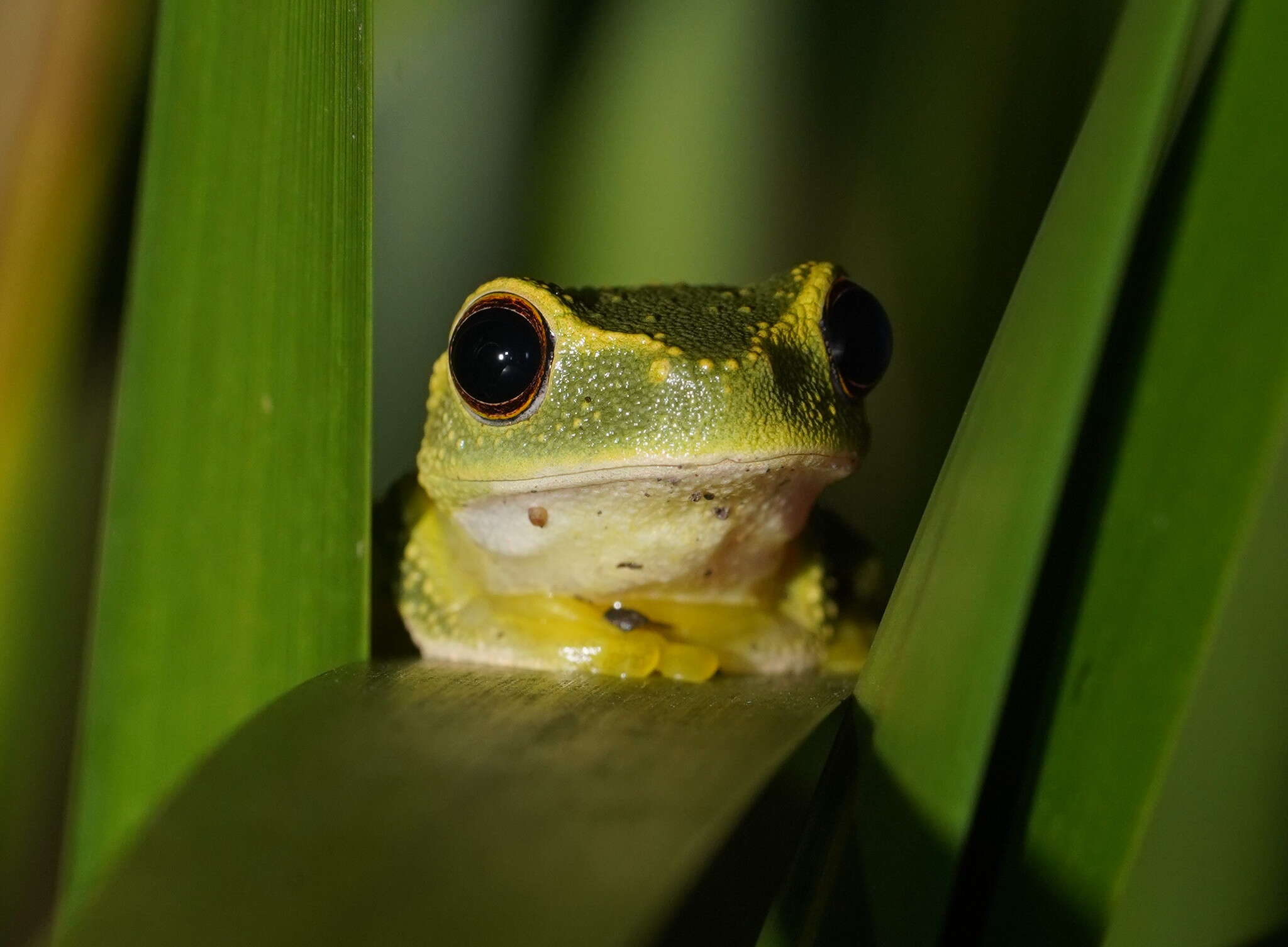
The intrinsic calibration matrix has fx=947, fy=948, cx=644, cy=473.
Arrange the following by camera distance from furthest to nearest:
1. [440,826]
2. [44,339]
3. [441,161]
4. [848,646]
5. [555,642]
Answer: [441,161]
[848,646]
[555,642]
[44,339]
[440,826]

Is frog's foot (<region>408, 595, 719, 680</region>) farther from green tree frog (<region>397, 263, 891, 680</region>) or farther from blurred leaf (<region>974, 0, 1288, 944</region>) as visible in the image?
blurred leaf (<region>974, 0, 1288, 944</region>)

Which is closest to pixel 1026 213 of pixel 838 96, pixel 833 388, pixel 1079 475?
pixel 838 96

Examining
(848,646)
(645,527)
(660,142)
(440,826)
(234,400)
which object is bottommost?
(848,646)

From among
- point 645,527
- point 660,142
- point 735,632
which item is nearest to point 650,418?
point 645,527

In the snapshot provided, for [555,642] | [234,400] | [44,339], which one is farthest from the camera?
[555,642]

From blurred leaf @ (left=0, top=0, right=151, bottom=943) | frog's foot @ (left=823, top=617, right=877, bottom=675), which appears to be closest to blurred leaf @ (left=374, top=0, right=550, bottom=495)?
blurred leaf @ (left=0, top=0, right=151, bottom=943)

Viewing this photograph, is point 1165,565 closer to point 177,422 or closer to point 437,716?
point 437,716

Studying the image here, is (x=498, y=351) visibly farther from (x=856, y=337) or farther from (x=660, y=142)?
(x=660, y=142)
